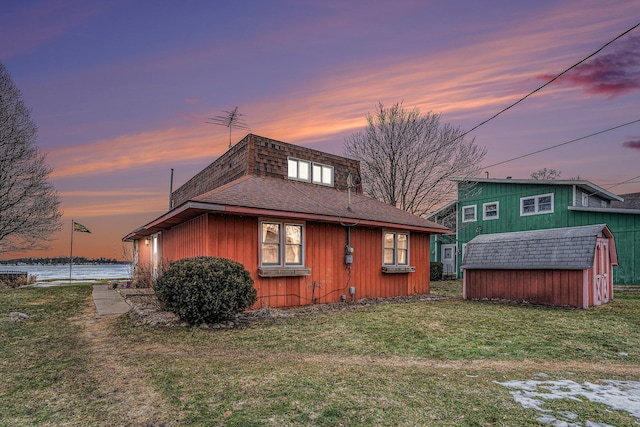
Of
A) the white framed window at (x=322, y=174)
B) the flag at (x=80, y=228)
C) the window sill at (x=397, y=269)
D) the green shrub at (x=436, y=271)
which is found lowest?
the green shrub at (x=436, y=271)

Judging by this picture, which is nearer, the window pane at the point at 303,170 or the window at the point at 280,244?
the window at the point at 280,244

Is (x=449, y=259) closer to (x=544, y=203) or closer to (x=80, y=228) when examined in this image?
(x=544, y=203)

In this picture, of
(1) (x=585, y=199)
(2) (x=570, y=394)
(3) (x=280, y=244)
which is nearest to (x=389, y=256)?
(3) (x=280, y=244)

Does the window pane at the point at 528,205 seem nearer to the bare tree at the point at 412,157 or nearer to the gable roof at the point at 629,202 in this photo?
the bare tree at the point at 412,157

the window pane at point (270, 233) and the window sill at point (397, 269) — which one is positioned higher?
the window pane at point (270, 233)

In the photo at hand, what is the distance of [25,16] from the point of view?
1054 cm

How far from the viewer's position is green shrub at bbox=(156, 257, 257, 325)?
7.54m

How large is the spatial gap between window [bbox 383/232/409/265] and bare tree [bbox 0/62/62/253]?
2080 centimetres

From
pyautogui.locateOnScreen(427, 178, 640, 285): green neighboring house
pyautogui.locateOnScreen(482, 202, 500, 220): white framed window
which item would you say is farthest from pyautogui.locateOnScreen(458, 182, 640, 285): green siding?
pyautogui.locateOnScreen(482, 202, 500, 220): white framed window

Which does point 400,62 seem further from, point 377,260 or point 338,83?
point 377,260

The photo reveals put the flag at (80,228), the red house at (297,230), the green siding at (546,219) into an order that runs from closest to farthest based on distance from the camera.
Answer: the red house at (297,230) → the green siding at (546,219) → the flag at (80,228)

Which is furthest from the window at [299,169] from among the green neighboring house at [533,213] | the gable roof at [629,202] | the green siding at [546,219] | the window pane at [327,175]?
the gable roof at [629,202]

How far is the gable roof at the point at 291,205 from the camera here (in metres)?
9.35

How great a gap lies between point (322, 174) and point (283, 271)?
6122 millimetres
